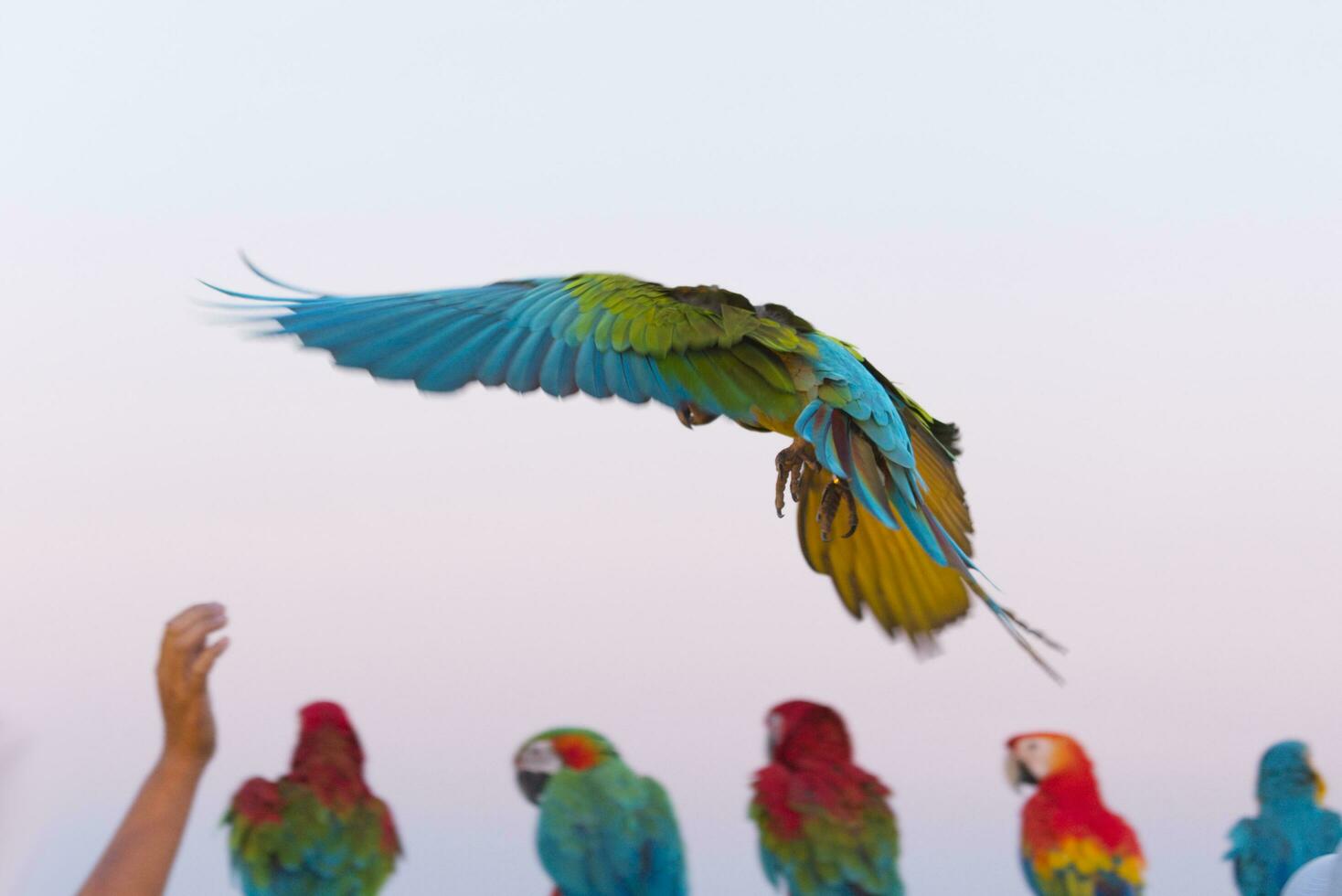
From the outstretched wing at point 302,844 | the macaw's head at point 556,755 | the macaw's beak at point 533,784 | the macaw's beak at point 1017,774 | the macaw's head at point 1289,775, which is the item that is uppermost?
the macaw's head at point 1289,775

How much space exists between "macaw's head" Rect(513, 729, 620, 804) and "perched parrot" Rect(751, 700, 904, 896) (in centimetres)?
23

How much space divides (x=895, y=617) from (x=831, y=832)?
0.29 meters

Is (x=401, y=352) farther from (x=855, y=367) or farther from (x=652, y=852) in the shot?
(x=652, y=852)

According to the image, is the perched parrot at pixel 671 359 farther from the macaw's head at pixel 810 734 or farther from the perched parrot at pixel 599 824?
the perched parrot at pixel 599 824

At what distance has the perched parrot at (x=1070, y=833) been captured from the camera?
201 cm

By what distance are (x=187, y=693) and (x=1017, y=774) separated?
1165 mm

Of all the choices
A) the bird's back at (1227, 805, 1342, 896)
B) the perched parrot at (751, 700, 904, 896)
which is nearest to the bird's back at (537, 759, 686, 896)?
the perched parrot at (751, 700, 904, 896)

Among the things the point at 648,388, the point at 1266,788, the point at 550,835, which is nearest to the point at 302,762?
the point at 550,835

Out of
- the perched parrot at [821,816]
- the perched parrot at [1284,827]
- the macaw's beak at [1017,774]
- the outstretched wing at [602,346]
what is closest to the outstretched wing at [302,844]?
the perched parrot at [821,816]

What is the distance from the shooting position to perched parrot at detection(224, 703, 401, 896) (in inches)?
74.4

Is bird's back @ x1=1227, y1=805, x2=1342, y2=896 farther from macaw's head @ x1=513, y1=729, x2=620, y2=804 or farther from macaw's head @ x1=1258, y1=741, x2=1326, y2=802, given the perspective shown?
macaw's head @ x1=513, y1=729, x2=620, y2=804

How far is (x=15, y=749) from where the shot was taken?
1.37m

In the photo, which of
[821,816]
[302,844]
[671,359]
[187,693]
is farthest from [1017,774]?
[187,693]

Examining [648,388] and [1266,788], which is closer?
[648,388]
